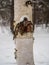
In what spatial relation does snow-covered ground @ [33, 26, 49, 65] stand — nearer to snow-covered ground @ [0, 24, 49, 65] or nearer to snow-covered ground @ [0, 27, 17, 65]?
snow-covered ground @ [0, 24, 49, 65]

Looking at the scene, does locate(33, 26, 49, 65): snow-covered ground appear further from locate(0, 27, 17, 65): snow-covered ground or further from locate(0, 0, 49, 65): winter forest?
locate(0, 27, 17, 65): snow-covered ground

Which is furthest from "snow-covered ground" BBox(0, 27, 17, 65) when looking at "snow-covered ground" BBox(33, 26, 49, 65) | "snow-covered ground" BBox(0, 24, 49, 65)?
"snow-covered ground" BBox(33, 26, 49, 65)

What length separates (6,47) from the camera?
164 cm

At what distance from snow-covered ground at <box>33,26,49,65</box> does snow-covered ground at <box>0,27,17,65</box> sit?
0.83 ft

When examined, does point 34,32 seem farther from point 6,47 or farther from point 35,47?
point 6,47

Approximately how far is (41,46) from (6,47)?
39cm

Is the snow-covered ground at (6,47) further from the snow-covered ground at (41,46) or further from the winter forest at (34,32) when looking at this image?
the snow-covered ground at (41,46)

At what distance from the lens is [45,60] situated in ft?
5.40

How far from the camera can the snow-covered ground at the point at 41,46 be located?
1645 mm

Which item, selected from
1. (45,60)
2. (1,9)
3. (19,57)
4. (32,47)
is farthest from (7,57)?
(1,9)

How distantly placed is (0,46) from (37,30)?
0.44 m

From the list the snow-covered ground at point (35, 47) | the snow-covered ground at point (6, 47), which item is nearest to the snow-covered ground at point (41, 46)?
the snow-covered ground at point (35, 47)

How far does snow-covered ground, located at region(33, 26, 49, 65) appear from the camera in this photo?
1.64 m

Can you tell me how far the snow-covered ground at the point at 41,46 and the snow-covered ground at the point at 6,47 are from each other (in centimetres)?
25
